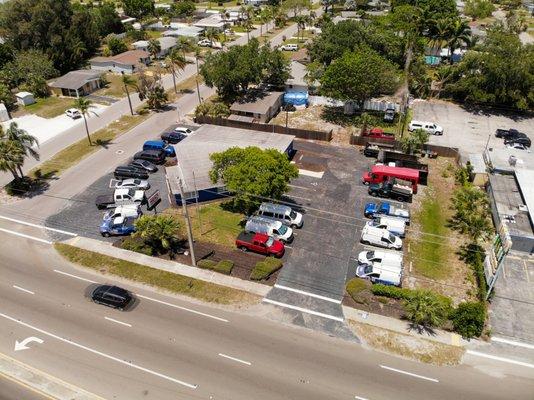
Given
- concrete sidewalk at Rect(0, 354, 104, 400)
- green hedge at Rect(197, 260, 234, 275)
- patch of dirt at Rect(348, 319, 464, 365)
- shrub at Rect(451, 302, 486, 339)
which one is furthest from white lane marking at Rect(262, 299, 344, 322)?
concrete sidewalk at Rect(0, 354, 104, 400)

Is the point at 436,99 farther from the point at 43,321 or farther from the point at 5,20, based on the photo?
the point at 5,20

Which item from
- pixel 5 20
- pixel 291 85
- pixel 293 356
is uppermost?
pixel 5 20

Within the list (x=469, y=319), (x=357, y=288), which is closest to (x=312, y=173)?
(x=357, y=288)

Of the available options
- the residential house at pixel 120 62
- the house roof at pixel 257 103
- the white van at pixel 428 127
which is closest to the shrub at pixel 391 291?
the white van at pixel 428 127

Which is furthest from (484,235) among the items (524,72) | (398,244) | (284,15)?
(284,15)

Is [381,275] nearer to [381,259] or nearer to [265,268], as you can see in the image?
[381,259]

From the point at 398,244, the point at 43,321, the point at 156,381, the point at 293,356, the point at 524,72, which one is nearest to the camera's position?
the point at 156,381
